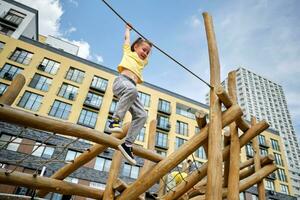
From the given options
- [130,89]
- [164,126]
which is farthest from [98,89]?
[130,89]

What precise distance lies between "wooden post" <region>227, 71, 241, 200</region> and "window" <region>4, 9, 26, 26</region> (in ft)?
106

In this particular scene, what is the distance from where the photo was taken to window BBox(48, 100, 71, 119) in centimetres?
2425

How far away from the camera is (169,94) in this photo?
107ft

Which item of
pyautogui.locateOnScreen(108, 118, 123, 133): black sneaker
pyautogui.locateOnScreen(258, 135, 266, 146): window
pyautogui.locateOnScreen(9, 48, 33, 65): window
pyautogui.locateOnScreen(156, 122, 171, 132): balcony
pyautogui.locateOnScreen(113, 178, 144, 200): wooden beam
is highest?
pyautogui.locateOnScreen(258, 135, 266, 146): window

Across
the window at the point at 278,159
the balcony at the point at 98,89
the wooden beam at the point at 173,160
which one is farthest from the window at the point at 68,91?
the window at the point at 278,159

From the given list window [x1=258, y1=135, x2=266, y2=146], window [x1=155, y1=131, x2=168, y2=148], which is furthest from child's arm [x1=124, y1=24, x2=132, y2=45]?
window [x1=258, y1=135, x2=266, y2=146]

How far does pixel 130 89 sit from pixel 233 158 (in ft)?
7.79

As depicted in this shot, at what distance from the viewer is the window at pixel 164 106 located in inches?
1211

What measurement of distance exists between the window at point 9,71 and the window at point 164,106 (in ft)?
56.5

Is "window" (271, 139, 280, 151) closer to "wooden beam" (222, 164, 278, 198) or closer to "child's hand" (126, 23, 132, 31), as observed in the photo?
"wooden beam" (222, 164, 278, 198)

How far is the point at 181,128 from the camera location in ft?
102

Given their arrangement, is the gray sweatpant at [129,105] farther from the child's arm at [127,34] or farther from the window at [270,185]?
the window at [270,185]

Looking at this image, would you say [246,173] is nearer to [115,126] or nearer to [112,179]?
[112,179]

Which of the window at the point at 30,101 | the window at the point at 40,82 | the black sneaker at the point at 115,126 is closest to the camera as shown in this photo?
the black sneaker at the point at 115,126
